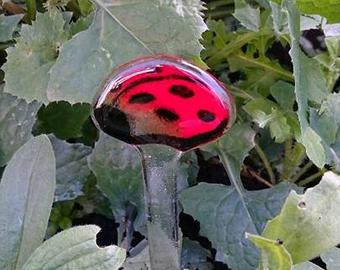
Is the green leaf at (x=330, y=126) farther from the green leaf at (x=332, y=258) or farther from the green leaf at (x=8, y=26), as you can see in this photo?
the green leaf at (x=8, y=26)

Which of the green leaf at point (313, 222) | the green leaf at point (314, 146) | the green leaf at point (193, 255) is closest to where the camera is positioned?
the green leaf at point (313, 222)

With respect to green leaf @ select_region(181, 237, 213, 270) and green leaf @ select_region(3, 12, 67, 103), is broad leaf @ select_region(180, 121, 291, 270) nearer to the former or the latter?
green leaf @ select_region(181, 237, 213, 270)

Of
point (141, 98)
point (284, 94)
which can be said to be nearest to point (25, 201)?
point (141, 98)

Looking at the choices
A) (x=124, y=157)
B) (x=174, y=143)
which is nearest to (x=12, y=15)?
(x=124, y=157)

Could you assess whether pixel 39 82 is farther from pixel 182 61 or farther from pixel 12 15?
pixel 182 61

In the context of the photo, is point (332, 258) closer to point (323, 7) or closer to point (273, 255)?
point (273, 255)

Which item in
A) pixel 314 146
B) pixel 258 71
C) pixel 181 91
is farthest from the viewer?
pixel 258 71

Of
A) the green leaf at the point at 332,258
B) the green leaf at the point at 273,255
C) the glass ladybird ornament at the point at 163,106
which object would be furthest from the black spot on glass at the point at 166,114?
the green leaf at the point at 332,258
